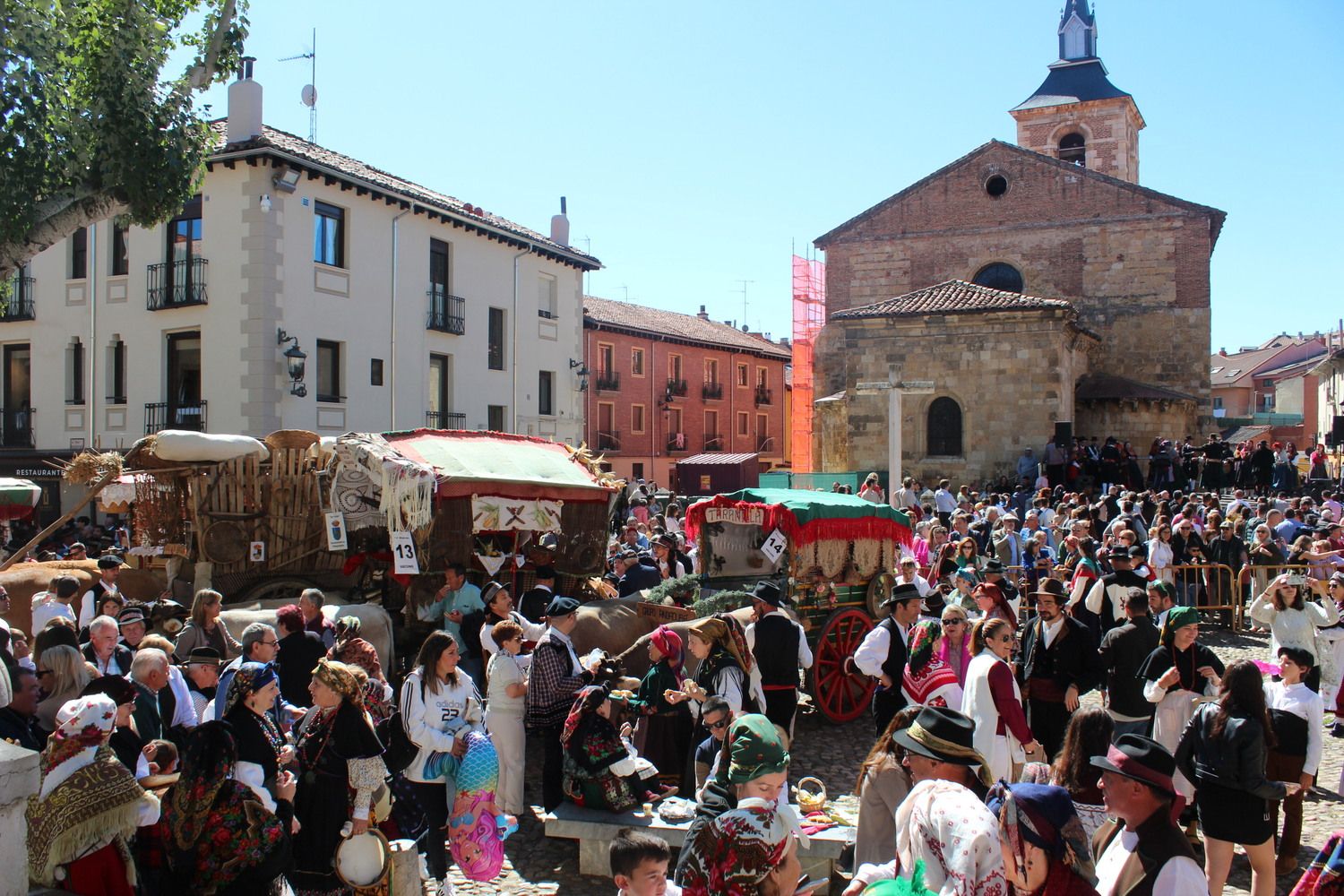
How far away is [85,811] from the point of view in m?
4.19

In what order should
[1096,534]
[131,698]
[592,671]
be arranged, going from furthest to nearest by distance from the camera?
1. [1096,534]
2. [592,671]
3. [131,698]

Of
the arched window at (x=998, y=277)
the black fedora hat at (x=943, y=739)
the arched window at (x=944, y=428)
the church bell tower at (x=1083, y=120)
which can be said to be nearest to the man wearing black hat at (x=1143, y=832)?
the black fedora hat at (x=943, y=739)

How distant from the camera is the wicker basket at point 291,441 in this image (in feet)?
33.5

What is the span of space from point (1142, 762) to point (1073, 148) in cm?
4446

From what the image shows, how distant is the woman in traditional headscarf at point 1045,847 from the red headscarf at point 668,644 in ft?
11.7

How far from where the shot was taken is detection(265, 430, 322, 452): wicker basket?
10203mm

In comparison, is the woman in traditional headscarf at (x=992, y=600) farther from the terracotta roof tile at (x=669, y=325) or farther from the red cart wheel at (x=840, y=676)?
the terracotta roof tile at (x=669, y=325)

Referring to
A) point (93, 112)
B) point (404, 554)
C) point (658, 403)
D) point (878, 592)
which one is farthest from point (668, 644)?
point (658, 403)

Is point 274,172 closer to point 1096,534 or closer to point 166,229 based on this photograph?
point 166,229

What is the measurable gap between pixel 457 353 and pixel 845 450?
10541mm

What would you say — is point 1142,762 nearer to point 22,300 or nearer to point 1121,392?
point 22,300

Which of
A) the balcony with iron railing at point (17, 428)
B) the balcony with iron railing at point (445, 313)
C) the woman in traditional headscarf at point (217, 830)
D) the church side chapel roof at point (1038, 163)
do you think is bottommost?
the woman in traditional headscarf at point (217, 830)

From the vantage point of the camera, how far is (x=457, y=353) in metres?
24.8

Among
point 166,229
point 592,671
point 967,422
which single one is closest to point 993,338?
point 967,422
